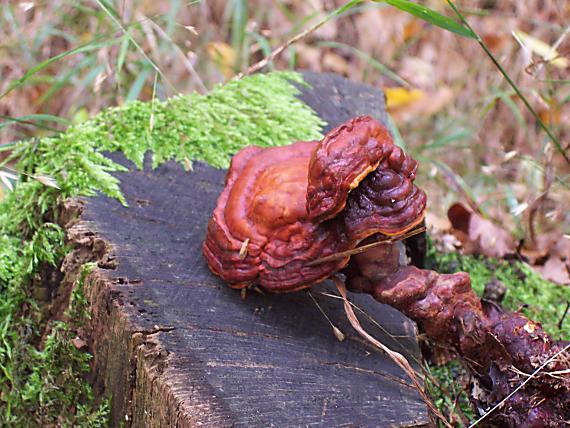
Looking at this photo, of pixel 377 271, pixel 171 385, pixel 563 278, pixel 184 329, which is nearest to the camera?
pixel 171 385

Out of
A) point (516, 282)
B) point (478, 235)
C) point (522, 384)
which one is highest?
point (522, 384)

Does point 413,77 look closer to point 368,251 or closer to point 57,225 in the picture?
point 368,251

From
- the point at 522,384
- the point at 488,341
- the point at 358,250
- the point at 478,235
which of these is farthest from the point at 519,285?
the point at 358,250

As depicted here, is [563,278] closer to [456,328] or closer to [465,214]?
[465,214]

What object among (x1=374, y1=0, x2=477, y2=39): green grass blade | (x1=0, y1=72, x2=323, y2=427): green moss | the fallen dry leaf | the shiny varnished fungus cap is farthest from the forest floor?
(x1=374, y1=0, x2=477, y2=39): green grass blade

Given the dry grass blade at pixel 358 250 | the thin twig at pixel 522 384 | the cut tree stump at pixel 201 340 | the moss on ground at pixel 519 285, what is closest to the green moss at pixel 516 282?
the moss on ground at pixel 519 285

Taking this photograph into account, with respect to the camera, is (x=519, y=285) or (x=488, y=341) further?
(x=519, y=285)


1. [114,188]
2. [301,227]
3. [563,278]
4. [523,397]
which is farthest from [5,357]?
[563,278]
